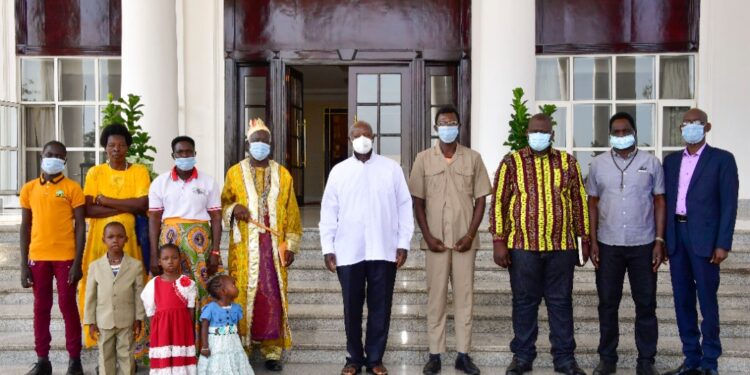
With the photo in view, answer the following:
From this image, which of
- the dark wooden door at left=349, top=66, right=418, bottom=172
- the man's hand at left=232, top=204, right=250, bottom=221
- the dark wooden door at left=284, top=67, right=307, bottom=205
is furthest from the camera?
the dark wooden door at left=284, top=67, right=307, bottom=205

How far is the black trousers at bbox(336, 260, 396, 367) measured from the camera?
17.0ft


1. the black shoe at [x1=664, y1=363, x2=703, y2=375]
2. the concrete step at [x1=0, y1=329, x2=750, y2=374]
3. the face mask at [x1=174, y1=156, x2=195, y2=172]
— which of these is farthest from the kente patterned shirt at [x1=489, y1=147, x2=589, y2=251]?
the face mask at [x1=174, y1=156, x2=195, y2=172]

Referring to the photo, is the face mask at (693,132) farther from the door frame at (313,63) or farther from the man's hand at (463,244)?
the door frame at (313,63)

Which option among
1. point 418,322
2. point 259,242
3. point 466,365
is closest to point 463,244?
point 466,365

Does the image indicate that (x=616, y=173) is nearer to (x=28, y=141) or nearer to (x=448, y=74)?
(x=448, y=74)

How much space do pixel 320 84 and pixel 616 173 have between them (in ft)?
45.7

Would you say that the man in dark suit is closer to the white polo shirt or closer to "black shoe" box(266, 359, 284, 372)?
"black shoe" box(266, 359, 284, 372)

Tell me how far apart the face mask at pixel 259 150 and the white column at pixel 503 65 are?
13.3ft

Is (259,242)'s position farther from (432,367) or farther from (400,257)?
(432,367)

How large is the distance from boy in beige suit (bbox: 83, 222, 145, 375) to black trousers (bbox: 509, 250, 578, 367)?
8.24 ft

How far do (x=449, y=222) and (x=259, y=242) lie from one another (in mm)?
1324

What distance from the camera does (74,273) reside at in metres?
5.11

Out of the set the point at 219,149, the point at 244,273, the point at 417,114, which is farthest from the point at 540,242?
the point at 219,149

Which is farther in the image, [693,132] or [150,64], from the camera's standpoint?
[150,64]
